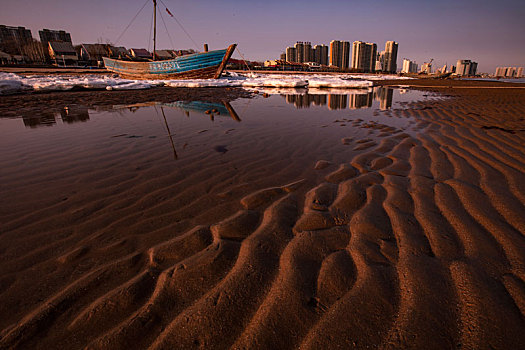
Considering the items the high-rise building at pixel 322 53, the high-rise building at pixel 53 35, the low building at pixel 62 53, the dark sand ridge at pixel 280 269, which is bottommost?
the dark sand ridge at pixel 280 269

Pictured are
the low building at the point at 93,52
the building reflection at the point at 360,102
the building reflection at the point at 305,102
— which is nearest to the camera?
the building reflection at the point at 360,102

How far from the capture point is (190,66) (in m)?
22.3

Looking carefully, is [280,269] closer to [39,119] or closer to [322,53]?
[39,119]

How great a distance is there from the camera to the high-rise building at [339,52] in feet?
366

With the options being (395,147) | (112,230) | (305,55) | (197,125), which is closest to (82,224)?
(112,230)

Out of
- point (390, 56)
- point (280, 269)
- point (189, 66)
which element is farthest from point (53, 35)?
point (390, 56)

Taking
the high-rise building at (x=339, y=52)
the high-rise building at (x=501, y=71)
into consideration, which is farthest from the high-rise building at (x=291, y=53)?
the high-rise building at (x=501, y=71)

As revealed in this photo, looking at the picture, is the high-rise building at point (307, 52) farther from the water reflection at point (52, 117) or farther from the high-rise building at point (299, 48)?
the water reflection at point (52, 117)

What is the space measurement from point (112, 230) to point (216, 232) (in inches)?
36.8

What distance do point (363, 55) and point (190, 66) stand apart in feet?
382

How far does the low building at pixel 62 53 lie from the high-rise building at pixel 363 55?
352 feet

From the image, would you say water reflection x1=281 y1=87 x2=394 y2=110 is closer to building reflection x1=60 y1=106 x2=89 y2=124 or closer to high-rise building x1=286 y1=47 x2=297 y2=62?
building reflection x1=60 y1=106 x2=89 y2=124

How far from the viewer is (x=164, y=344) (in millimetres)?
1178

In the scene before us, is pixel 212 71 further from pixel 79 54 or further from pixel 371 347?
pixel 79 54
